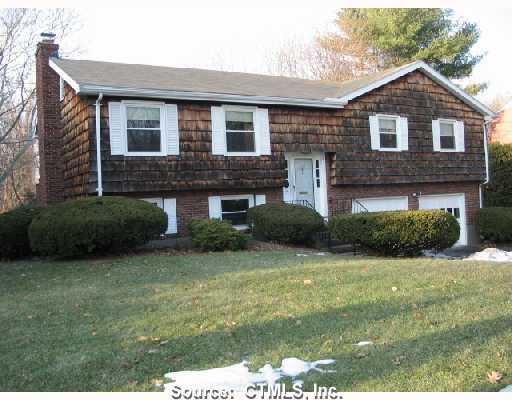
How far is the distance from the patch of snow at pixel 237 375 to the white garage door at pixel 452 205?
50.1 feet

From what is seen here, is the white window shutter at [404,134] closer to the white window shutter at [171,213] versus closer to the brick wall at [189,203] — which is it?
the brick wall at [189,203]

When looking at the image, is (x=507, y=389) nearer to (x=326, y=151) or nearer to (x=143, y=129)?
(x=143, y=129)

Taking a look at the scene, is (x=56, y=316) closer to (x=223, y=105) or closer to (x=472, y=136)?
(x=223, y=105)

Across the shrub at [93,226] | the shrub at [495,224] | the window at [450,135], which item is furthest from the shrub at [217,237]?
the shrub at [495,224]

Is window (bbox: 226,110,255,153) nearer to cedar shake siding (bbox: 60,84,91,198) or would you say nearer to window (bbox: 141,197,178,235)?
window (bbox: 141,197,178,235)

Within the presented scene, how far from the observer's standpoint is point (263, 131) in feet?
50.0

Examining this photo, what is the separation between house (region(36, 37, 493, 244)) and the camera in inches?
524

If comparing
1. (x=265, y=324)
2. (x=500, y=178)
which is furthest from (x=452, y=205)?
(x=265, y=324)

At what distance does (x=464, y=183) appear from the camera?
1980cm

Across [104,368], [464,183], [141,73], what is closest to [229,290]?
[104,368]

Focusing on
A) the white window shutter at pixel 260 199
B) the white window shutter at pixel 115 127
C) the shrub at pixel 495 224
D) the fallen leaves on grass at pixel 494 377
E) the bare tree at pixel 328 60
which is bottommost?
the fallen leaves on grass at pixel 494 377

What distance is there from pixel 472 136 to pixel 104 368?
61.0 ft

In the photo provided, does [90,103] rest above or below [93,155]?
above

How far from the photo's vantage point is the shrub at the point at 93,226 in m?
10.6
